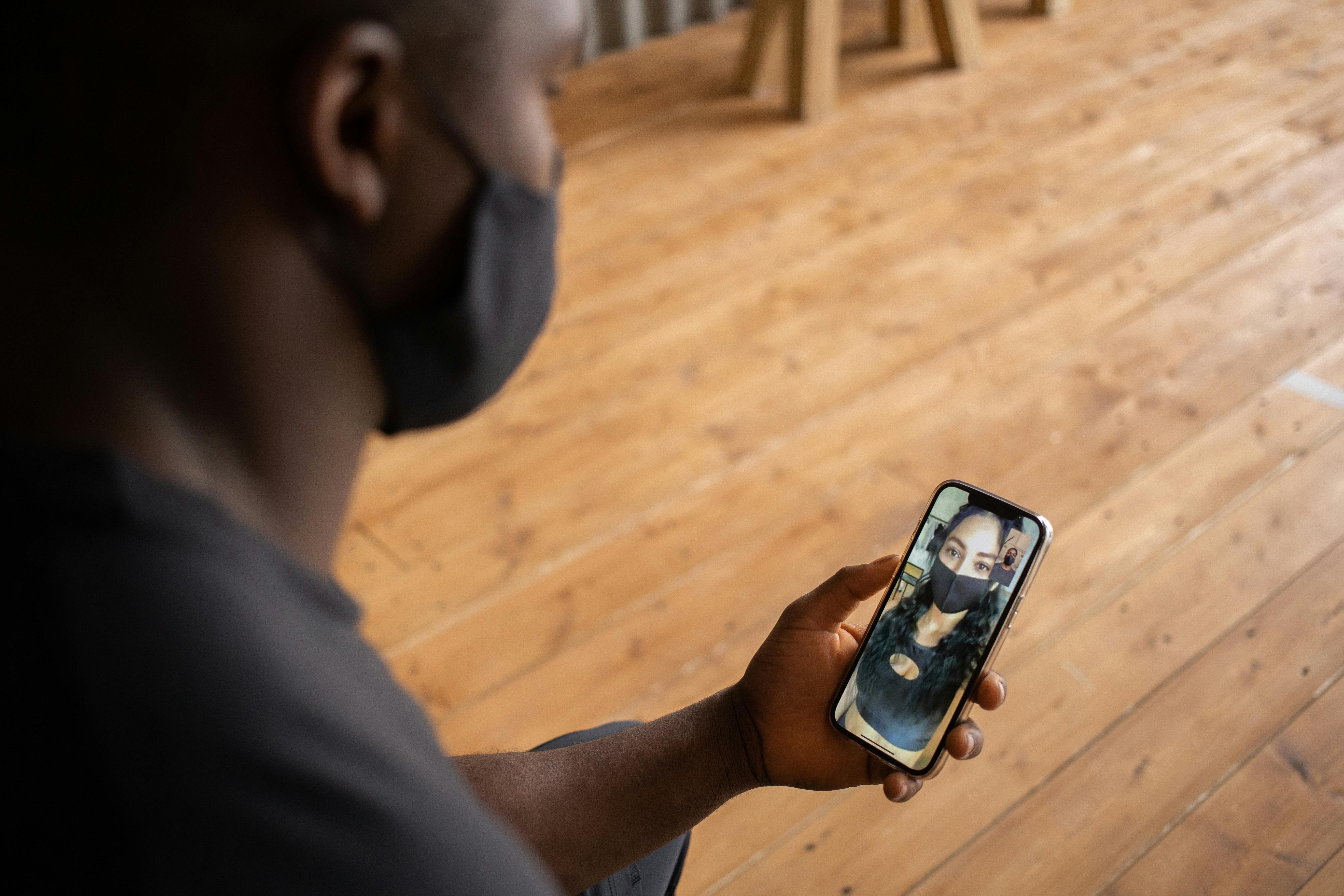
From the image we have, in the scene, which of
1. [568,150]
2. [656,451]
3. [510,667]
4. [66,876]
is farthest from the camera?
[568,150]

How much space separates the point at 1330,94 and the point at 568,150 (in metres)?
1.88

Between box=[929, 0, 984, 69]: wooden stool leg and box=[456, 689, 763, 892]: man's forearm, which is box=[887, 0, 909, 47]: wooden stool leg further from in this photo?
box=[456, 689, 763, 892]: man's forearm

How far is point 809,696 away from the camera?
2.90ft

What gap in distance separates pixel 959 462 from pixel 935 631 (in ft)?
2.86

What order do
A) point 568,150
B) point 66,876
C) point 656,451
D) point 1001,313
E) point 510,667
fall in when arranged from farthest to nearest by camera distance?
1. point 568,150
2. point 1001,313
3. point 656,451
4. point 510,667
5. point 66,876

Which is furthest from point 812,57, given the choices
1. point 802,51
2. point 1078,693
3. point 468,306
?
point 468,306

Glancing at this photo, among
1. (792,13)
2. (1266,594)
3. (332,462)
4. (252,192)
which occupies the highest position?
(252,192)

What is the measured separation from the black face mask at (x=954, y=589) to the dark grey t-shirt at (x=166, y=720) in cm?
57

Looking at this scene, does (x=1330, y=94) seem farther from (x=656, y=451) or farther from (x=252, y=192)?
(x=252, y=192)

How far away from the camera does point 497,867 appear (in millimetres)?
409

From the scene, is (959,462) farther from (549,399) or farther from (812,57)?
(812,57)

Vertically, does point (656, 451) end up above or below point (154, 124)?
below

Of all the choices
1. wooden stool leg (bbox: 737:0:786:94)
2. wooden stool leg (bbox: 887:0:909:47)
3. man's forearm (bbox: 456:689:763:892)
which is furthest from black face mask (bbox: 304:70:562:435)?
wooden stool leg (bbox: 887:0:909:47)

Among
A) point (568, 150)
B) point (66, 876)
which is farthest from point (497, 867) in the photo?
point (568, 150)
